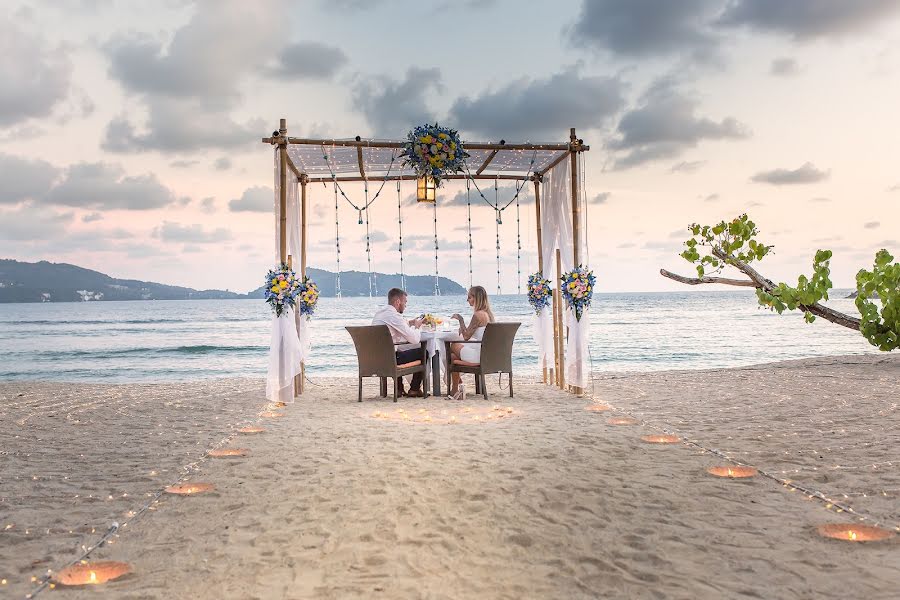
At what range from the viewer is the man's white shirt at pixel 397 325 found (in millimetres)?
7844

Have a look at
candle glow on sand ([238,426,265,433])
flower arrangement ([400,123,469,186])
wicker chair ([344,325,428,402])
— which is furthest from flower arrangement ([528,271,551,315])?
candle glow on sand ([238,426,265,433])

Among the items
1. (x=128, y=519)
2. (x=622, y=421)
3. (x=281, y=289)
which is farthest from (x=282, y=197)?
(x=128, y=519)

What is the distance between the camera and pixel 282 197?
24.3 feet

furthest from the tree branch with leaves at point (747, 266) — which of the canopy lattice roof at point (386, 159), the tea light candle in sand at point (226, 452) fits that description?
the tea light candle in sand at point (226, 452)

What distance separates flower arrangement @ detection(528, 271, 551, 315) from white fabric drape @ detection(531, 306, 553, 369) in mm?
68

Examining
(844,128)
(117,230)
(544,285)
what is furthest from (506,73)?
(117,230)

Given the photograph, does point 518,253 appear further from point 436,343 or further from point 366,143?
point 366,143

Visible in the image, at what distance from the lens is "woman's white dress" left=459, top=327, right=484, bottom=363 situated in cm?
780

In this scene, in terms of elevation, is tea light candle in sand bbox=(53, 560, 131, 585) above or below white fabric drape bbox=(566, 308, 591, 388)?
below

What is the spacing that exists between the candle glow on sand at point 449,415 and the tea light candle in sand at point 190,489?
2556mm

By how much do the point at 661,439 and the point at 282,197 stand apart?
4735 mm

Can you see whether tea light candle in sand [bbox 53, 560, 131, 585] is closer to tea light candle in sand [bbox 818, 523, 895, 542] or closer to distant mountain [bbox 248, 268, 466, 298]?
tea light candle in sand [bbox 818, 523, 895, 542]

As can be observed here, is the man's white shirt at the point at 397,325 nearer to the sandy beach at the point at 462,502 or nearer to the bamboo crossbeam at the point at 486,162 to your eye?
the sandy beach at the point at 462,502

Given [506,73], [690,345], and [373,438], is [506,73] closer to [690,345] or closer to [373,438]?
[373,438]
